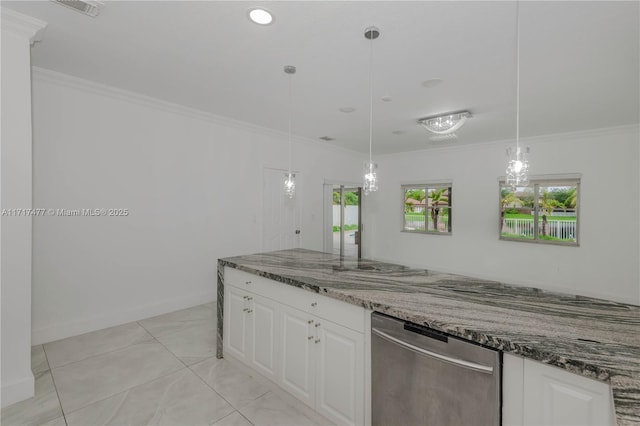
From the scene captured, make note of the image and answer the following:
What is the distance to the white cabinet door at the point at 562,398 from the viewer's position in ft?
3.31

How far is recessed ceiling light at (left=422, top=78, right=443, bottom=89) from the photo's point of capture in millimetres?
3033

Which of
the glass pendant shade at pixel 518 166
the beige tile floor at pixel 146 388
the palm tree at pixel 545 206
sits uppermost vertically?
the glass pendant shade at pixel 518 166

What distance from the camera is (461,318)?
1.36 m

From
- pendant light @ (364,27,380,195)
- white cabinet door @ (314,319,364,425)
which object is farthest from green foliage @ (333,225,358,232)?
white cabinet door @ (314,319,364,425)

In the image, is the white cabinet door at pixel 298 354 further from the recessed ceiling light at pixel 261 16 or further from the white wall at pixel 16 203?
the recessed ceiling light at pixel 261 16

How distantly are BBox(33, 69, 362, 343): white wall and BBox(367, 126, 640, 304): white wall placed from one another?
3.69m

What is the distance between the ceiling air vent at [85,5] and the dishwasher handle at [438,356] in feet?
8.80

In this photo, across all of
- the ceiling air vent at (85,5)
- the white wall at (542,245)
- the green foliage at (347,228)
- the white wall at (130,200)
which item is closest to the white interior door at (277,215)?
the white wall at (130,200)

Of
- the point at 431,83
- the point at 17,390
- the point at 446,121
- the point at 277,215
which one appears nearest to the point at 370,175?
Answer: the point at 431,83

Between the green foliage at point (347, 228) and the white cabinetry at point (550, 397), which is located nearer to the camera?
the white cabinetry at point (550, 397)

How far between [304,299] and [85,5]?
243cm

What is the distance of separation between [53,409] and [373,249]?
→ 631 cm

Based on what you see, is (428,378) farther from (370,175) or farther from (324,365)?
(370,175)

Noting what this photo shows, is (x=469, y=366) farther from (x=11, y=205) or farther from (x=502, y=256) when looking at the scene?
(x=502, y=256)
